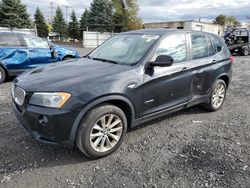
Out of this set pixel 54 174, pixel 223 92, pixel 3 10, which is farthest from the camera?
pixel 3 10

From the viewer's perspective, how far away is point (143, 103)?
3.31 m

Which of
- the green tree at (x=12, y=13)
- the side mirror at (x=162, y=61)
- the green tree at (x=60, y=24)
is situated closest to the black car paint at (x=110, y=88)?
the side mirror at (x=162, y=61)

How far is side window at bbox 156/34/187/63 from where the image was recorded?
3593 millimetres

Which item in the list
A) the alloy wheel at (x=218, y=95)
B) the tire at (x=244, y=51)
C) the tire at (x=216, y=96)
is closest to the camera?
the tire at (x=216, y=96)

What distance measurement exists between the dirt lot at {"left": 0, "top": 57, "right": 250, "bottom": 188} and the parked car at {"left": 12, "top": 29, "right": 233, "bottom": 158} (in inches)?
11.9

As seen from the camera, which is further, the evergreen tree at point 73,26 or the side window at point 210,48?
the evergreen tree at point 73,26

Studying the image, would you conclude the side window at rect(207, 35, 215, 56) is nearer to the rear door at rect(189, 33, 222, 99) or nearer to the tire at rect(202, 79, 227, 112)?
the rear door at rect(189, 33, 222, 99)

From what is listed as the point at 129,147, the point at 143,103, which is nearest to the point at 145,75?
the point at 143,103

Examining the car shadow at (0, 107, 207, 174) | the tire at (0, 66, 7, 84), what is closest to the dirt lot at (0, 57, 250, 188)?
the car shadow at (0, 107, 207, 174)

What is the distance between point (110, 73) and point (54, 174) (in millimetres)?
1424

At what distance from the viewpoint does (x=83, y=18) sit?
141ft

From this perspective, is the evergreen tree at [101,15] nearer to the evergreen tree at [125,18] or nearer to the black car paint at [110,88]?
the evergreen tree at [125,18]

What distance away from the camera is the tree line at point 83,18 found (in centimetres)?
3084

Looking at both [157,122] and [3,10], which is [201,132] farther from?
[3,10]
